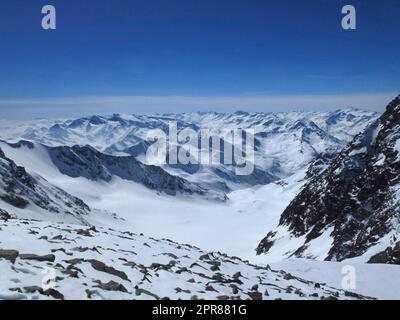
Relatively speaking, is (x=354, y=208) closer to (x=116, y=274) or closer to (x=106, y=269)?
(x=106, y=269)

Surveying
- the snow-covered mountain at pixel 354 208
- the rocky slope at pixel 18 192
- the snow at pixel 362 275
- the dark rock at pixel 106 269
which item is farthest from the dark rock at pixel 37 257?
the rocky slope at pixel 18 192

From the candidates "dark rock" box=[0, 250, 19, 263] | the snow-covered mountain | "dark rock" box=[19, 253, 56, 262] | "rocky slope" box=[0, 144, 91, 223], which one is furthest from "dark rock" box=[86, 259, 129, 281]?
"rocky slope" box=[0, 144, 91, 223]

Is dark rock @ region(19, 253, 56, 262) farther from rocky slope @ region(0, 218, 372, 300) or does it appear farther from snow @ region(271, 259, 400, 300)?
snow @ region(271, 259, 400, 300)

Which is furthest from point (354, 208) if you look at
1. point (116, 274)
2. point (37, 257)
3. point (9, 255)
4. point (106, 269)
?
point (9, 255)

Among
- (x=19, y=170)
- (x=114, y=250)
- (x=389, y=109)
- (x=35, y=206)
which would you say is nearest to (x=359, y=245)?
(x=389, y=109)
